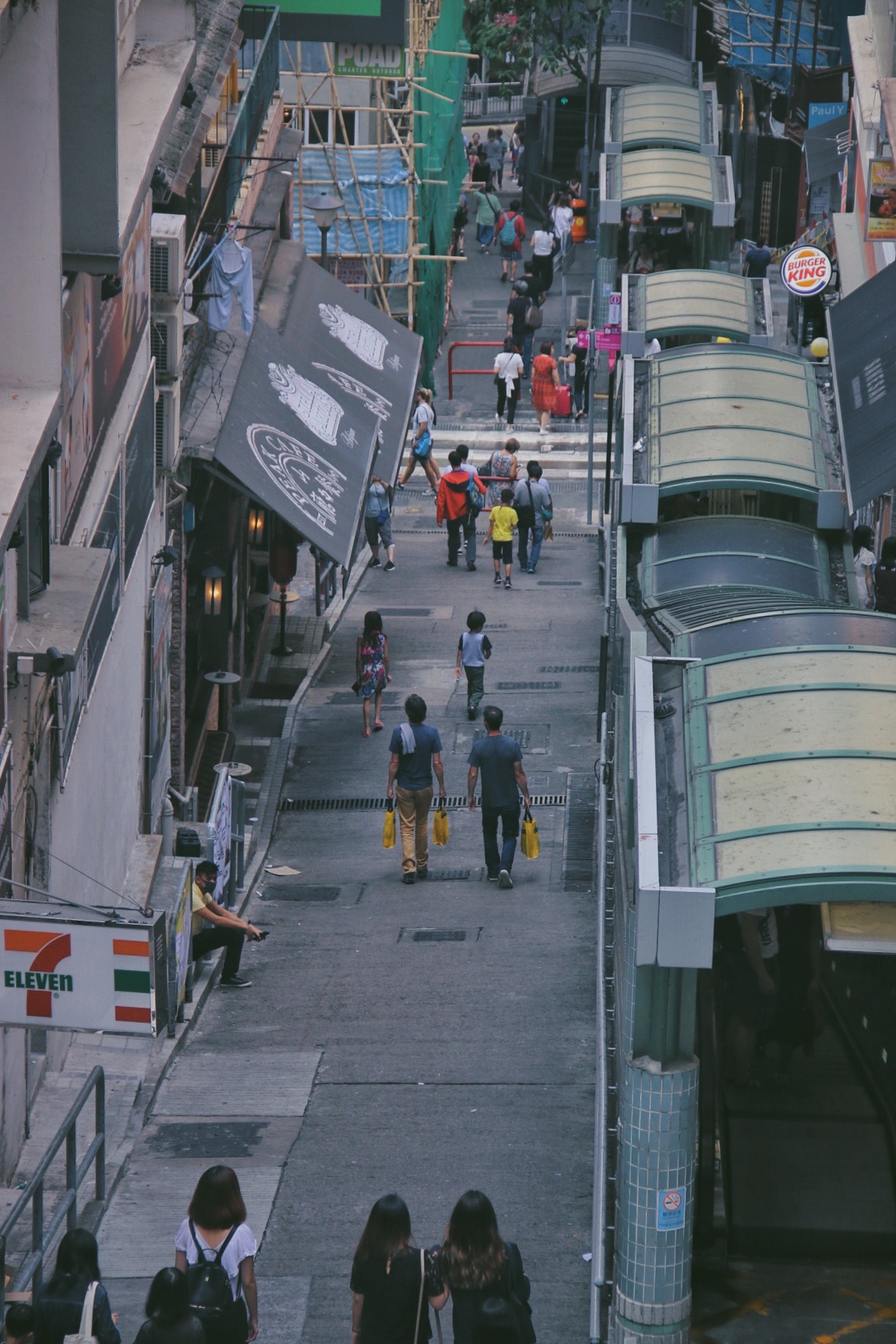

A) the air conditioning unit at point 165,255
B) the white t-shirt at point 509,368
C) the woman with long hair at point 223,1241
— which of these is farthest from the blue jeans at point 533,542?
the woman with long hair at point 223,1241

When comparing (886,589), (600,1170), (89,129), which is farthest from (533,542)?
(600,1170)

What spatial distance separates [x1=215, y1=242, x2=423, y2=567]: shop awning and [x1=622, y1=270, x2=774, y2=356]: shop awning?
3.23 metres

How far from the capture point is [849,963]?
14422 mm

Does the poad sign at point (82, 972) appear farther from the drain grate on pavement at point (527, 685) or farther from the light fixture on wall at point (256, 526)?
the light fixture on wall at point (256, 526)

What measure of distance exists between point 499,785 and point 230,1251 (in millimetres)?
A: 8567

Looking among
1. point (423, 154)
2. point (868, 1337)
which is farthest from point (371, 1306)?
point (423, 154)

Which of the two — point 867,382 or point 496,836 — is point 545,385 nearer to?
point 867,382

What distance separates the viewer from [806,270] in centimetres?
2962

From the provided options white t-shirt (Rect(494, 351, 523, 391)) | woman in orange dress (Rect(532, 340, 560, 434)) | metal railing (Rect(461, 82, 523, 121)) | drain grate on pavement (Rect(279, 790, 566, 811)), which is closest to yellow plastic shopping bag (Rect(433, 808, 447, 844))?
drain grate on pavement (Rect(279, 790, 566, 811))

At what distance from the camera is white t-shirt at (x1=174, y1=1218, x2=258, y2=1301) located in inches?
356

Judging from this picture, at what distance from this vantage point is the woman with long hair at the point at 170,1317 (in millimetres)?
8195

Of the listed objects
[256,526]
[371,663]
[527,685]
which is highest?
[256,526]

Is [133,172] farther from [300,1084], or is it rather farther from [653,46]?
[653,46]

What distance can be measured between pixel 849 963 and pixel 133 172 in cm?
704
